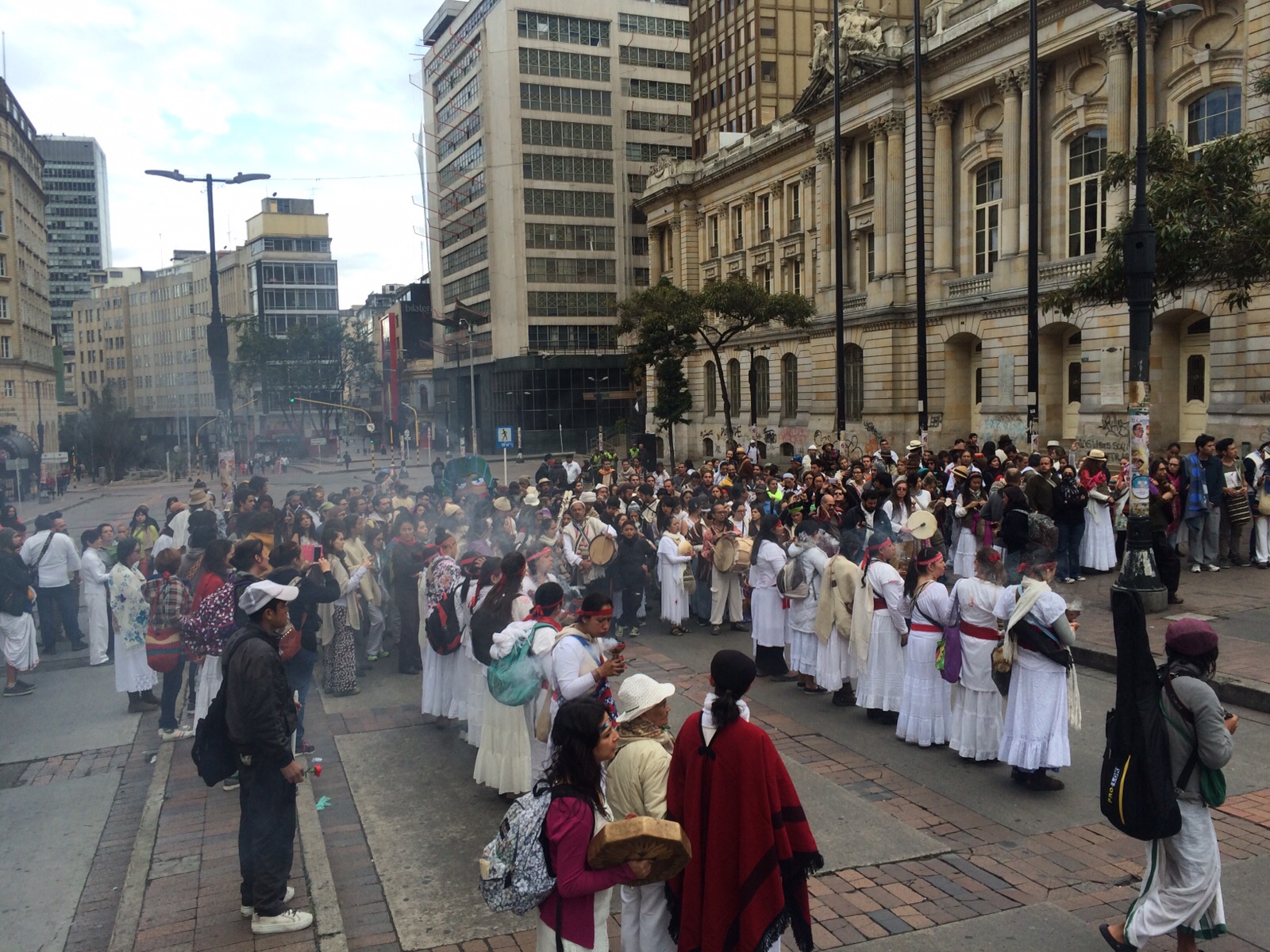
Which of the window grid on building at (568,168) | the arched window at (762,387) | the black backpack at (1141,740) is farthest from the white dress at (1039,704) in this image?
the window grid on building at (568,168)

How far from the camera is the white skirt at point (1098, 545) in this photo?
1593 centimetres

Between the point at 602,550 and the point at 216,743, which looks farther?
the point at 602,550

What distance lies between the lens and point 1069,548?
15.3 metres

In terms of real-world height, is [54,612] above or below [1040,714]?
below

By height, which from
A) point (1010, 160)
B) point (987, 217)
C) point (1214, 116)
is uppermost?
point (1010, 160)

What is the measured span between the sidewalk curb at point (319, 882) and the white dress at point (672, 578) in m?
6.61

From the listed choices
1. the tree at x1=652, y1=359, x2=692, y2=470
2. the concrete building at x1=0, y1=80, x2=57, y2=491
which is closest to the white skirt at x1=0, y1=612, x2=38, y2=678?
the tree at x1=652, y1=359, x2=692, y2=470

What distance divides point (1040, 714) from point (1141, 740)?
280cm

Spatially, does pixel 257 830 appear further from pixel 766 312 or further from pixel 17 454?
pixel 17 454

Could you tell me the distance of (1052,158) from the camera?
105ft

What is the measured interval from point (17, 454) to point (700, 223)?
1361 inches

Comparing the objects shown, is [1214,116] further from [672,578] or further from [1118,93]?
[672,578]

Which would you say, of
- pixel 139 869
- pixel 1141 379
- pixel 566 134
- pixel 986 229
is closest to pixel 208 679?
pixel 139 869

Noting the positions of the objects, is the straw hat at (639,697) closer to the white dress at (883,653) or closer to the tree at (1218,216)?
the white dress at (883,653)
